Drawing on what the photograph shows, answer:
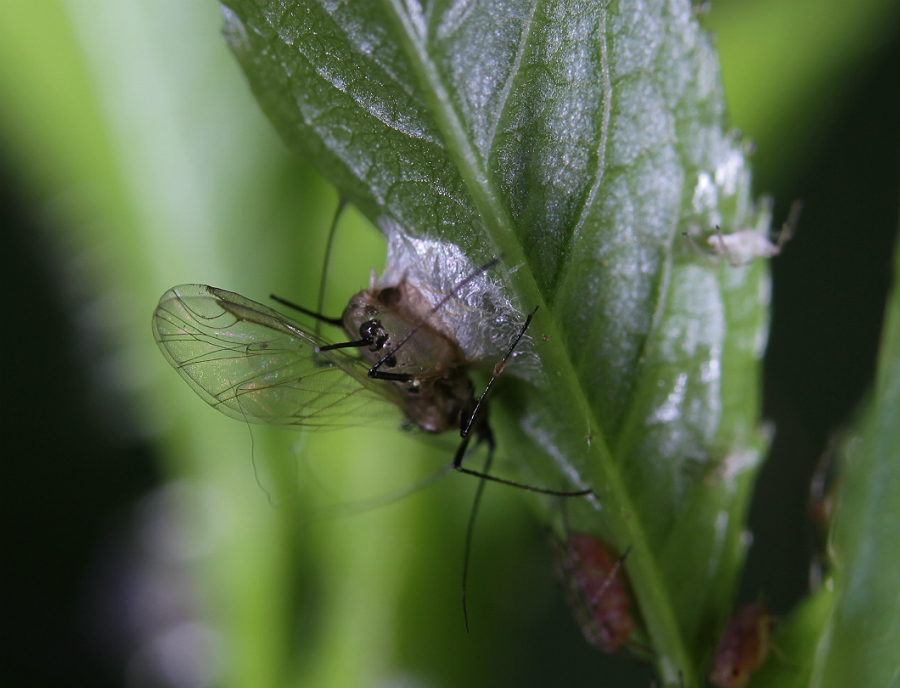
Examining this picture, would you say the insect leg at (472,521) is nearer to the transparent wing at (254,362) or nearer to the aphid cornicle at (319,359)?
the aphid cornicle at (319,359)

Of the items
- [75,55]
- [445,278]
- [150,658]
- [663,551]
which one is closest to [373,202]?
[445,278]

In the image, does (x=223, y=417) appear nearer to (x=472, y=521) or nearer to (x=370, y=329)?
(x=472, y=521)

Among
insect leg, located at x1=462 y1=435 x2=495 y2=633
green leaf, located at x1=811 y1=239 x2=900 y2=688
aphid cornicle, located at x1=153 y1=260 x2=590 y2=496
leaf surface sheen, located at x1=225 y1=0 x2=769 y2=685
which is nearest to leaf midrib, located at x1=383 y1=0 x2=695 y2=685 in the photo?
leaf surface sheen, located at x1=225 y1=0 x2=769 y2=685

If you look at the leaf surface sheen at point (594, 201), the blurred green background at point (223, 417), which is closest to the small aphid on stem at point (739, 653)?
the leaf surface sheen at point (594, 201)

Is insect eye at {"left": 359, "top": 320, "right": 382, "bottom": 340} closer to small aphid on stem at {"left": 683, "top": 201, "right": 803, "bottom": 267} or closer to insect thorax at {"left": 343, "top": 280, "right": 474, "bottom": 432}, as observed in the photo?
insect thorax at {"left": 343, "top": 280, "right": 474, "bottom": 432}

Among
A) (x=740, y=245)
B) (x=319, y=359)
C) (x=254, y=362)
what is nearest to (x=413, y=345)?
(x=319, y=359)

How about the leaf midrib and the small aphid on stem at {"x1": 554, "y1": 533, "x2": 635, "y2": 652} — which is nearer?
the leaf midrib

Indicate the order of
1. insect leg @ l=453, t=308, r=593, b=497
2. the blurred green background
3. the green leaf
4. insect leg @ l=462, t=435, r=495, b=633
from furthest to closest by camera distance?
the blurred green background, insect leg @ l=462, t=435, r=495, b=633, insect leg @ l=453, t=308, r=593, b=497, the green leaf
